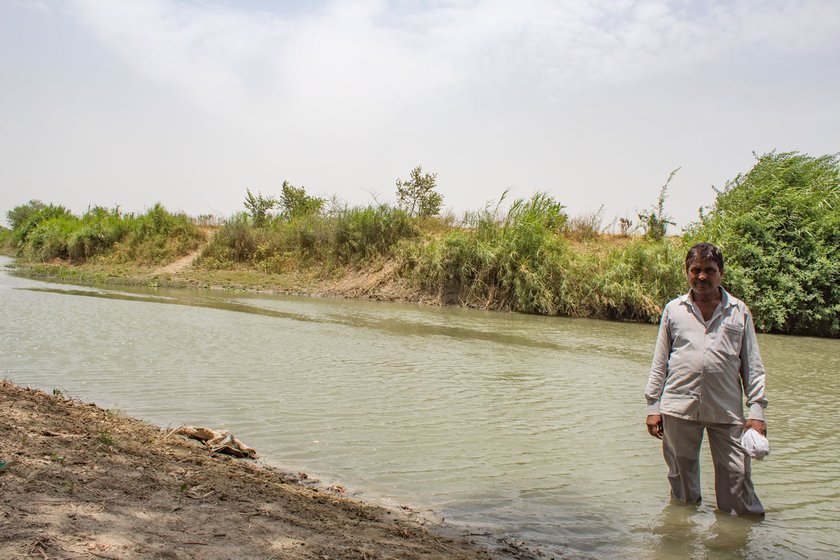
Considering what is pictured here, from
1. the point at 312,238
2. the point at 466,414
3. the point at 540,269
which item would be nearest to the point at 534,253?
the point at 540,269

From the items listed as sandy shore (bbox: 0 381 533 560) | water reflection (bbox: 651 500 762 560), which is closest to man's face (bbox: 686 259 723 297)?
water reflection (bbox: 651 500 762 560)

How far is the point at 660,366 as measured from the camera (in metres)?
4.77

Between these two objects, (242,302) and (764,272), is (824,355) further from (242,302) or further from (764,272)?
(242,302)

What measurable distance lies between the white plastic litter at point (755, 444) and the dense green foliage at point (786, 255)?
18901 millimetres

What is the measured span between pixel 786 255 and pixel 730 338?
19.8m

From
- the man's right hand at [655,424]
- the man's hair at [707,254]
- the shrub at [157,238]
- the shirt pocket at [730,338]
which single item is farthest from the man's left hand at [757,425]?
the shrub at [157,238]

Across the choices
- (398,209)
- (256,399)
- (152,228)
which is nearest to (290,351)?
(256,399)

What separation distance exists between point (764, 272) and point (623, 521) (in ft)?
65.4

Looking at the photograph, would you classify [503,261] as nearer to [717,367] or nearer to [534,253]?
[534,253]

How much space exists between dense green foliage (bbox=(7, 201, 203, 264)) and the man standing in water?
34.5 meters

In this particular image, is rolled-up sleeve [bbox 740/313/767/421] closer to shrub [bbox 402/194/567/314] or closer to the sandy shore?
the sandy shore

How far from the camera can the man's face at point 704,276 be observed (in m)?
4.52

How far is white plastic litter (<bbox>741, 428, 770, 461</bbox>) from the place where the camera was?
4.19m

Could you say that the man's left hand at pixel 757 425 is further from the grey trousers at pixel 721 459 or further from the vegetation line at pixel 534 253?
the vegetation line at pixel 534 253
